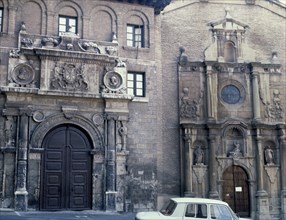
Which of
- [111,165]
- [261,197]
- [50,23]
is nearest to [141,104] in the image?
[111,165]

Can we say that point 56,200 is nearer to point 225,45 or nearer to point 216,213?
point 216,213

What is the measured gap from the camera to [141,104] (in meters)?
19.5

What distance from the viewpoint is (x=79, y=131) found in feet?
60.7

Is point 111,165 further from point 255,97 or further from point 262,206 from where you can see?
point 255,97

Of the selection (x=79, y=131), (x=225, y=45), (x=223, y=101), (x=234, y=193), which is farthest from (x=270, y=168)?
(x=79, y=131)

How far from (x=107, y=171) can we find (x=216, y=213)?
728 centimetres

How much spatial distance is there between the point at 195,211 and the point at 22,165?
819 cm

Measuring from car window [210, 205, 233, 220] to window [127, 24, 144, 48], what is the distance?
10.3 m

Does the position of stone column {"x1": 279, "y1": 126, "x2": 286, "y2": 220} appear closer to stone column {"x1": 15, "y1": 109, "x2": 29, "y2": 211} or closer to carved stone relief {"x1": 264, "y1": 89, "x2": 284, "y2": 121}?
carved stone relief {"x1": 264, "y1": 89, "x2": 284, "y2": 121}

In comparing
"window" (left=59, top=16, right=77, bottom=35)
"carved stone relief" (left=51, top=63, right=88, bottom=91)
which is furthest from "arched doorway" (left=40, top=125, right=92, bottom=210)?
"window" (left=59, top=16, right=77, bottom=35)

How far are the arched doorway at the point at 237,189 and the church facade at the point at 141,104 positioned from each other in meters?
0.05

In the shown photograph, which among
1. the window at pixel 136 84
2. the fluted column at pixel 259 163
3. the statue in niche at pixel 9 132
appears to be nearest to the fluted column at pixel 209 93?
the fluted column at pixel 259 163

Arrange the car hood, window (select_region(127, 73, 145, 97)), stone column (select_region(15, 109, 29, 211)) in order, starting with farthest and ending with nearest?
window (select_region(127, 73, 145, 97))
stone column (select_region(15, 109, 29, 211))
the car hood

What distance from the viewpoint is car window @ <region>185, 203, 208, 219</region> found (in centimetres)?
1170
